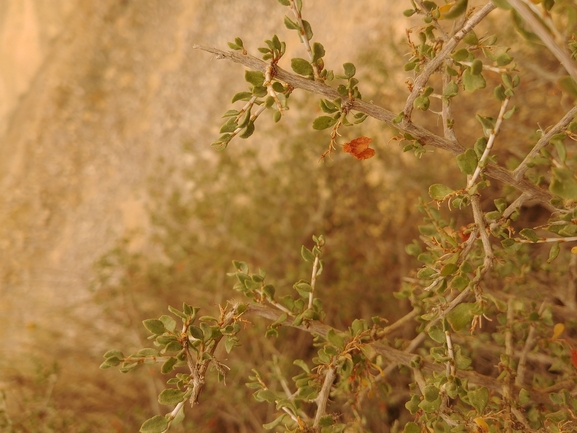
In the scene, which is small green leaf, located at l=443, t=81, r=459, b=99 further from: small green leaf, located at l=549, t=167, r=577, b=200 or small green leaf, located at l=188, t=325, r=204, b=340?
small green leaf, located at l=188, t=325, r=204, b=340

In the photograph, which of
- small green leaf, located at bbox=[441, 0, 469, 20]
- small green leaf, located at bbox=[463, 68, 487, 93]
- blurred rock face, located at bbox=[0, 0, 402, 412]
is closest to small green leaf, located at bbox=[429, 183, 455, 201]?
small green leaf, located at bbox=[463, 68, 487, 93]

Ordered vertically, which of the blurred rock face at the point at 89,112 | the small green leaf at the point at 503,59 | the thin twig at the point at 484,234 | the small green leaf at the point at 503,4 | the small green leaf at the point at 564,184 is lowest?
the blurred rock face at the point at 89,112

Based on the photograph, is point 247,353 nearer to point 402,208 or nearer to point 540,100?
point 402,208

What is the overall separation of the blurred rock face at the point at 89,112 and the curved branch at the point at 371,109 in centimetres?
369

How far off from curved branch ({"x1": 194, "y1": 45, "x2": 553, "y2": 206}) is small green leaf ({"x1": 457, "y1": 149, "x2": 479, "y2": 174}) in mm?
33

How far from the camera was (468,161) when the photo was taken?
0.58 metres

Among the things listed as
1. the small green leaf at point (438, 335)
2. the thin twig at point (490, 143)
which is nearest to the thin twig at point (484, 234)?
the thin twig at point (490, 143)

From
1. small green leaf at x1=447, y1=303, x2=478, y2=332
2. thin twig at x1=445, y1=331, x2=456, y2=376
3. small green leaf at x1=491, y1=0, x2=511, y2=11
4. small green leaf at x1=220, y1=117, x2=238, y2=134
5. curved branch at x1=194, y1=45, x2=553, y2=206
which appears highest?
small green leaf at x1=491, y1=0, x2=511, y2=11

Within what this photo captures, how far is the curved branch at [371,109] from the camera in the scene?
0.56m

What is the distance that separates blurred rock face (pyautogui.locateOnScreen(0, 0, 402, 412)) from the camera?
4379 mm

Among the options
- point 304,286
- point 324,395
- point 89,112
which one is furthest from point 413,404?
point 89,112

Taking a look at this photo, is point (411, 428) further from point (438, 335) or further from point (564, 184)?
point (564, 184)

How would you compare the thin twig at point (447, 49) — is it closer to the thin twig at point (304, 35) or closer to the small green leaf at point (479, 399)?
the thin twig at point (304, 35)

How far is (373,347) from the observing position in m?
0.77
